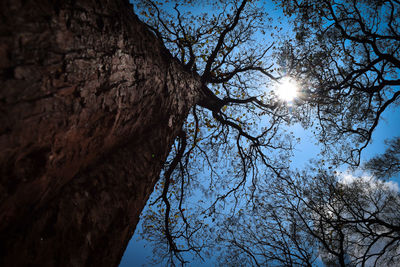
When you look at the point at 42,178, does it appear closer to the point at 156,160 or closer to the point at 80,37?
the point at 80,37

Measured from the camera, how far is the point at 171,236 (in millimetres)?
5133

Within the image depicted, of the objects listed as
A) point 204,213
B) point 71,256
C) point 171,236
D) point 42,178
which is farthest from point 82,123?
point 204,213

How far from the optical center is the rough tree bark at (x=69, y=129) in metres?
0.61

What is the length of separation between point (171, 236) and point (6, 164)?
545cm

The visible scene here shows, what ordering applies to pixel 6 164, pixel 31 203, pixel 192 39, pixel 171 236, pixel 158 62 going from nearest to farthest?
pixel 6 164
pixel 31 203
pixel 158 62
pixel 171 236
pixel 192 39

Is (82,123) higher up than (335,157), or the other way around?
(335,157)

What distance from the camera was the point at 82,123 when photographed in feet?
3.03

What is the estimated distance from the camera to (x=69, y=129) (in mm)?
840

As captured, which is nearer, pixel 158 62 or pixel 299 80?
pixel 158 62

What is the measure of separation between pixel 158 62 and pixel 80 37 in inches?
37.8

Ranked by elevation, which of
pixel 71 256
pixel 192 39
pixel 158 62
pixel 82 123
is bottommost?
pixel 71 256

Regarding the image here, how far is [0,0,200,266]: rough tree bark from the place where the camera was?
23.9 inches

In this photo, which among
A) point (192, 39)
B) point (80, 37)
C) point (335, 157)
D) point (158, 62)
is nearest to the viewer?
point (80, 37)

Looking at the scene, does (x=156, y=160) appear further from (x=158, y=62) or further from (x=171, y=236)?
(x=171, y=236)
